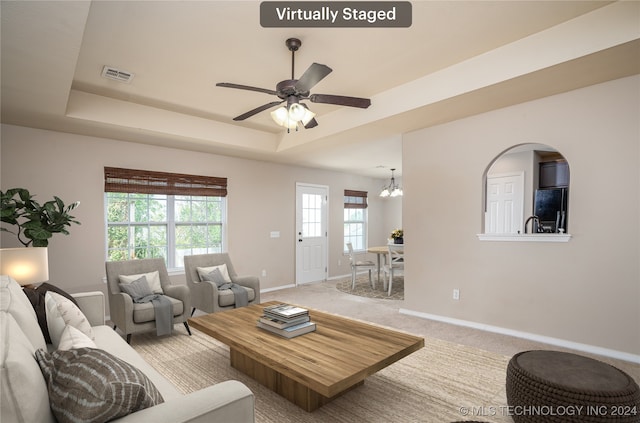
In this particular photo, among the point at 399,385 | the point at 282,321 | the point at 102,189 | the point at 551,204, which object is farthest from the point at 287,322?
the point at 551,204

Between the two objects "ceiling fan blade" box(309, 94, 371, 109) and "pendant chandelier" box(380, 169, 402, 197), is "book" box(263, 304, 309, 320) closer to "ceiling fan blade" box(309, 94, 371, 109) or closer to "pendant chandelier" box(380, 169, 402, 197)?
"ceiling fan blade" box(309, 94, 371, 109)

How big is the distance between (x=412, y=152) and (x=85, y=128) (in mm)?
4023

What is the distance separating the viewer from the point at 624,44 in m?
2.30

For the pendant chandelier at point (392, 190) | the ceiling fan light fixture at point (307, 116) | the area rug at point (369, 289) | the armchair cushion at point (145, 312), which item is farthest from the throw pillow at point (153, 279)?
the pendant chandelier at point (392, 190)

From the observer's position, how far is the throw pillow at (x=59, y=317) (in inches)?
75.3

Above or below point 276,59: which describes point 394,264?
below

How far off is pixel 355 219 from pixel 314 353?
6246mm

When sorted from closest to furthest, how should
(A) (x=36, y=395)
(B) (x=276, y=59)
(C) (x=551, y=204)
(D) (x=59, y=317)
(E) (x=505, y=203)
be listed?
(A) (x=36, y=395)
(D) (x=59, y=317)
(B) (x=276, y=59)
(C) (x=551, y=204)
(E) (x=505, y=203)

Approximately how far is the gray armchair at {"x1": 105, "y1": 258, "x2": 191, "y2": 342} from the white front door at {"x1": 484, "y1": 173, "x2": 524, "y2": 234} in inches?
207

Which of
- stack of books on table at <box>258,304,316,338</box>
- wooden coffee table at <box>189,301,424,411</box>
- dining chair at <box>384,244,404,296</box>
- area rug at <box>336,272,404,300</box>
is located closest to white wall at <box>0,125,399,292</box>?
area rug at <box>336,272,404,300</box>

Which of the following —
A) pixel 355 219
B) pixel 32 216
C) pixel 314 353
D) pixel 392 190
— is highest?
pixel 392 190

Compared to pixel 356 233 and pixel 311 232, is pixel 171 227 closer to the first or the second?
pixel 311 232

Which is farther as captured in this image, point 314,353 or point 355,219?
point 355,219

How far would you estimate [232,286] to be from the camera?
167 inches
